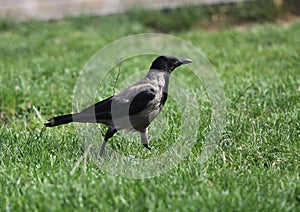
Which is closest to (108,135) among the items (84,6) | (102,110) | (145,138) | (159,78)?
(102,110)

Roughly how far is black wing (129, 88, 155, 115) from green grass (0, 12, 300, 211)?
396 mm

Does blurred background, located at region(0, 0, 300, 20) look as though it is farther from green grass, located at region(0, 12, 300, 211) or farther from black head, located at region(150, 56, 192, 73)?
black head, located at region(150, 56, 192, 73)

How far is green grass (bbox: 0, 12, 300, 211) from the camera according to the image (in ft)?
11.9

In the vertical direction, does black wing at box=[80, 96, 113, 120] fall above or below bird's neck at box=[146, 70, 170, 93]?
below

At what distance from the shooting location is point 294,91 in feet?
20.5

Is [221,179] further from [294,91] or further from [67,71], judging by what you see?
[67,71]

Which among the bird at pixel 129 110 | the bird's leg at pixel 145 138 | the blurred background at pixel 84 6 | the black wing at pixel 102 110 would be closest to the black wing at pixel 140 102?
the bird at pixel 129 110

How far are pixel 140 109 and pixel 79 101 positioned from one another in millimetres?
2072

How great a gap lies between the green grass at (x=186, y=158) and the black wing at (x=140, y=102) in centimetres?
40

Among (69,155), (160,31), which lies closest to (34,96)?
(69,155)

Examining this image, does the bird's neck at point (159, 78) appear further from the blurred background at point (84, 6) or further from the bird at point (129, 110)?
the blurred background at point (84, 6)

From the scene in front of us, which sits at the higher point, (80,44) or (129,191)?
(129,191)

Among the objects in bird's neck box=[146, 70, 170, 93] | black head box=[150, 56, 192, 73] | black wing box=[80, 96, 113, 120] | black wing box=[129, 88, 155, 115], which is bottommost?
black wing box=[80, 96, 113, 120]

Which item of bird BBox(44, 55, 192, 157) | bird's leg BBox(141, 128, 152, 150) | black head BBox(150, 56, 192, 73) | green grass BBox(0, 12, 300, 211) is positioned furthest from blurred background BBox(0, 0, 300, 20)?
bird BBox(44, 55, 192, 157)
